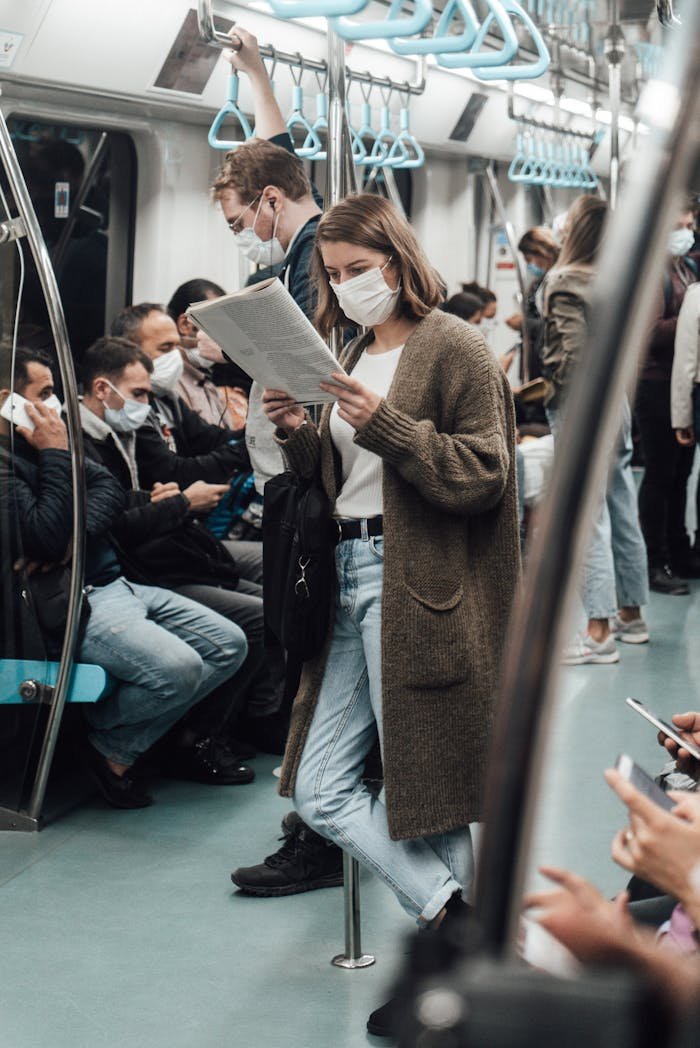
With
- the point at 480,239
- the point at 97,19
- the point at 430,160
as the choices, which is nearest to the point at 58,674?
the point at 97,19

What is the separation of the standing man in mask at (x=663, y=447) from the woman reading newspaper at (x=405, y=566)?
446 centimetres

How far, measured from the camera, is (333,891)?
3.37m

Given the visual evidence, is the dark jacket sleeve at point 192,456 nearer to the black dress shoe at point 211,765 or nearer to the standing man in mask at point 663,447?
the black dress shoe at point 211,765

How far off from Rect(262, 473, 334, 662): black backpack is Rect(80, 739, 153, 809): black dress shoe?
1430 millimetres

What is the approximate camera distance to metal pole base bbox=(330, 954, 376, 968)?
9.51ft

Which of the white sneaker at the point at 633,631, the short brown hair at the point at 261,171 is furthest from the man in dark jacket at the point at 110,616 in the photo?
the white sneaker at the point at 633,631

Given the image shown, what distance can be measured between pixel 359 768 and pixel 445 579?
0.46m

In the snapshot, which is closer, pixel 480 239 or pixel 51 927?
pixel 51 927

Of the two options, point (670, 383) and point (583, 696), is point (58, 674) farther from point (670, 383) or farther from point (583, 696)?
point (670, 383)

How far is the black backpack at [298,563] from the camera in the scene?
2598 millimetres

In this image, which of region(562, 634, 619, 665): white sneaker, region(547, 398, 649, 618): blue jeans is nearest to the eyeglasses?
region(547, 398, 649, 618): blue jeans

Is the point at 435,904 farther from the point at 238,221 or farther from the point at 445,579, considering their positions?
the point at 238,221

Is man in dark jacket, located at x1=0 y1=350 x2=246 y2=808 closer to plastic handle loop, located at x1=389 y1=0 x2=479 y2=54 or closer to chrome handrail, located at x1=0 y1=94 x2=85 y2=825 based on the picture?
chrome handrail, located at x1=0 y1=94 x2=85 y2=825

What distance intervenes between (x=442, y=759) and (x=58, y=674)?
1627 millimetres
